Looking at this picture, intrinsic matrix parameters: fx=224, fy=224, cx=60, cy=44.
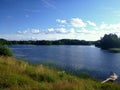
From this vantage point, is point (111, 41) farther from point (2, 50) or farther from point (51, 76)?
point (51, 76)

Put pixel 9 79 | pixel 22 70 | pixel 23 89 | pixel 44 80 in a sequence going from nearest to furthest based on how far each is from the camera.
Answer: pixel 23 89, pixel 9 79, pixel 44 80, pixel 22 70

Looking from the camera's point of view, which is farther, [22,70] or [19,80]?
[22,70]

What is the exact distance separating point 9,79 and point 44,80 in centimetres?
212

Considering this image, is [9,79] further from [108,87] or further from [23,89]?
[108,87]

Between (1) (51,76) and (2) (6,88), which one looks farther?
(1) (51,76)

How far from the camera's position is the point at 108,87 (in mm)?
9602

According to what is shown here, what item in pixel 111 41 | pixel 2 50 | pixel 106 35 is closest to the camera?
pixel 2 50

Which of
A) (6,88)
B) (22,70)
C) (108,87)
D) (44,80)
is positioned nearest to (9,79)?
(6,88)

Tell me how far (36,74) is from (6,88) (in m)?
3.39

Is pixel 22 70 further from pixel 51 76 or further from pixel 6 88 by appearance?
pixel 6 88

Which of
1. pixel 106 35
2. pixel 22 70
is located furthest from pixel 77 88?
pixel 106 35

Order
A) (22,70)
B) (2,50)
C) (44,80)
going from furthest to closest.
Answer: (2,50)
(22,70)
(44,80)

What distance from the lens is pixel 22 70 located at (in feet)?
39.4

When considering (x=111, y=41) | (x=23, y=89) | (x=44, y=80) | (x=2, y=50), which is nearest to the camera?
(x=23, y=89)
